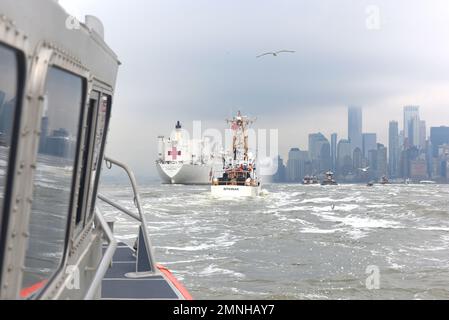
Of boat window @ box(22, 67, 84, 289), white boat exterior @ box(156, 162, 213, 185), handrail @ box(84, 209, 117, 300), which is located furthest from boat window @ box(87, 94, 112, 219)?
white boat exterior @ box(156, 162, 213, 185)

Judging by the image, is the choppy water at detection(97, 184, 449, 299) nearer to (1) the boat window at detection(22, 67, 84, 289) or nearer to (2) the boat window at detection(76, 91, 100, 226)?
(2) the boat window at detection(76, 91, 100, 226)

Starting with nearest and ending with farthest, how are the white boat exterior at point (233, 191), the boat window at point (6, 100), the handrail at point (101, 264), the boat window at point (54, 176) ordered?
the boat window at point (6, 100) → the boat window at point (54, 176) → the handrail at point (101, 264) → the white boat exterior at point (233, 191)

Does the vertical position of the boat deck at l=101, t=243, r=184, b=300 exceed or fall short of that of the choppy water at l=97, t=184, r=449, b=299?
it exceeds it

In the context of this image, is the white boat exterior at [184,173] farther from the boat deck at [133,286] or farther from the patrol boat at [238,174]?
the boat deck at [133,286]

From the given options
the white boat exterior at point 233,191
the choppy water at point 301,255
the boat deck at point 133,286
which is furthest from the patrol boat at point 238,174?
the boat deck at point 133,286

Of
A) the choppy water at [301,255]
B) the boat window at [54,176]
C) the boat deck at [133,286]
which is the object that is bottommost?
the choppy water at [301,255]
